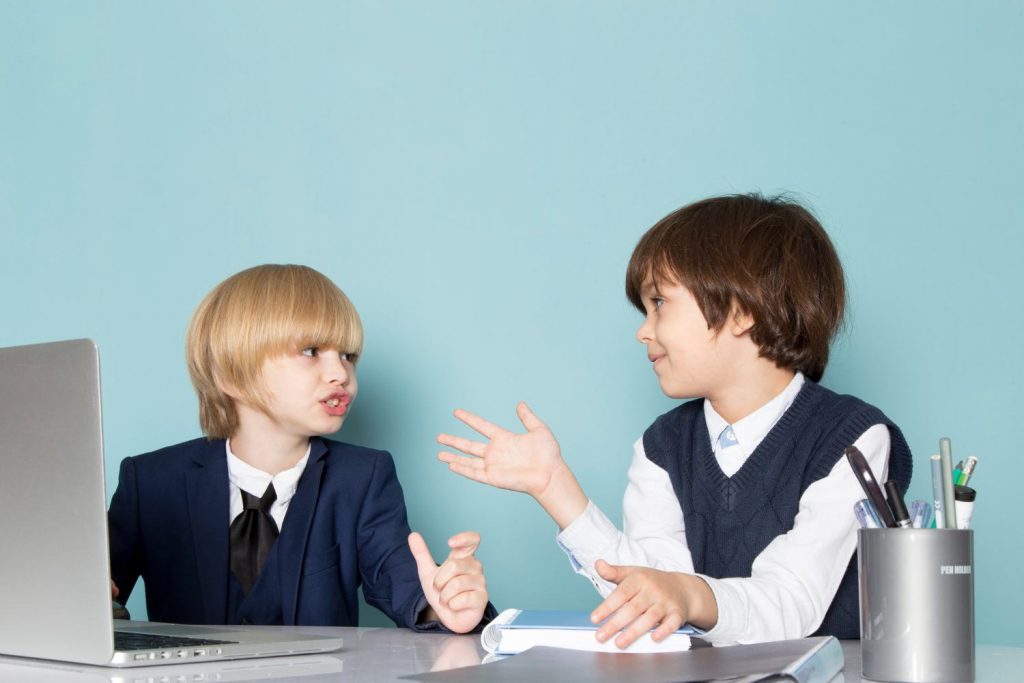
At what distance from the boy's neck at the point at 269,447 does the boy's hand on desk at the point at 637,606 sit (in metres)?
0.82

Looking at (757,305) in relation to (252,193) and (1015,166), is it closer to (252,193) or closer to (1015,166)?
(1015,166)

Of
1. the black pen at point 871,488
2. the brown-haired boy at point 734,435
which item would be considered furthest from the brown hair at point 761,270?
the black pen at point 871,488

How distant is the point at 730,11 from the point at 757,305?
0.77 metres

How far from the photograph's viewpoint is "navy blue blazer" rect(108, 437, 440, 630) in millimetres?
1492

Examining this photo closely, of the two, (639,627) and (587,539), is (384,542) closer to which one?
(587,539)

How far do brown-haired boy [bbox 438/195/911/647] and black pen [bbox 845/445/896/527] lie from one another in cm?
31

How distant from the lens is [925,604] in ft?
2.44

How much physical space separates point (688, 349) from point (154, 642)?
667 millimetres

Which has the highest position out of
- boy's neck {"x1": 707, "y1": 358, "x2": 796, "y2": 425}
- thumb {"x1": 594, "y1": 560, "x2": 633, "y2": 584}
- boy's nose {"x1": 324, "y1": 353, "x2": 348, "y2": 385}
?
boy's nose {"x1": 324, "y1": 353, "x2": 348, "y2": 385}

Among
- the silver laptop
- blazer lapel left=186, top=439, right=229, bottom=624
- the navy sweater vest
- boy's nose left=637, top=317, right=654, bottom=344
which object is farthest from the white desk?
blazer lapel left=186, top=439, right=229, bottom=624

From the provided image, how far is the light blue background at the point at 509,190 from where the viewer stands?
5.74 ft

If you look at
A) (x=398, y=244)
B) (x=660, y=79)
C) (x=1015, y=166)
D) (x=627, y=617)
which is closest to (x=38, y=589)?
(x=627, y=617)

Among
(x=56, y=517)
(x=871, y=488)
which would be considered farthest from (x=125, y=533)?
(x=871, y=488)

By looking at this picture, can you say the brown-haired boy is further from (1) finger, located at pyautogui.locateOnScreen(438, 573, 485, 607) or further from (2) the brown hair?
(1) finger, located at pyautogui.locateOnScreen(438, 573, 485, 607)
